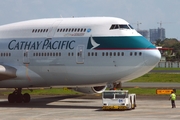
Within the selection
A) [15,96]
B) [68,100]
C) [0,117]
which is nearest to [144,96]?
[68,100]

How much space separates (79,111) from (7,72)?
7.08 metres

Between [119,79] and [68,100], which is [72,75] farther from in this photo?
[68,100]

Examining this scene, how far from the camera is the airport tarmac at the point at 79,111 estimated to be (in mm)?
36188

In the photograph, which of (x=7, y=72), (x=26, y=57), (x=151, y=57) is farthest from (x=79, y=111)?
(x=7, y=72)

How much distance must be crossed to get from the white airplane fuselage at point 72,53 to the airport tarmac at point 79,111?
82.3 inches

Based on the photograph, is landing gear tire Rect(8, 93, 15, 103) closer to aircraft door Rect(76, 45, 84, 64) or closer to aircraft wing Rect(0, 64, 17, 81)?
aircraft wing Rect(0, 64, 17, 81)

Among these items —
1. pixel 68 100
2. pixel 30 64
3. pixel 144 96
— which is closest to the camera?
pixel 30 64

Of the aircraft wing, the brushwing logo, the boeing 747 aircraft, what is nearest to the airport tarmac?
the boeing 747 aircraft

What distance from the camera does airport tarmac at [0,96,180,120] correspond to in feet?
119

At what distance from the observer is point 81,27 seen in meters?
42.6

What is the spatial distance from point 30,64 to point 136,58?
29.3ft

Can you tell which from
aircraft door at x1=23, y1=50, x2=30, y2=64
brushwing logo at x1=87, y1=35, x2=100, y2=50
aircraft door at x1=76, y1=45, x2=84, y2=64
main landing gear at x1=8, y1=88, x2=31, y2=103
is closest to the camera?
brushwing logo at x1=87, y1=35, x2=100, y2=50

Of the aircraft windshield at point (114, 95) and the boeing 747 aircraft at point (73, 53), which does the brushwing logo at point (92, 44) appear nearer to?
the boeing 747 aircraft at point (73, 53)

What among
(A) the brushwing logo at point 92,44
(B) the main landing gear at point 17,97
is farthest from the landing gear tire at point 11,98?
(A) the brushwing logo at point 92,44
